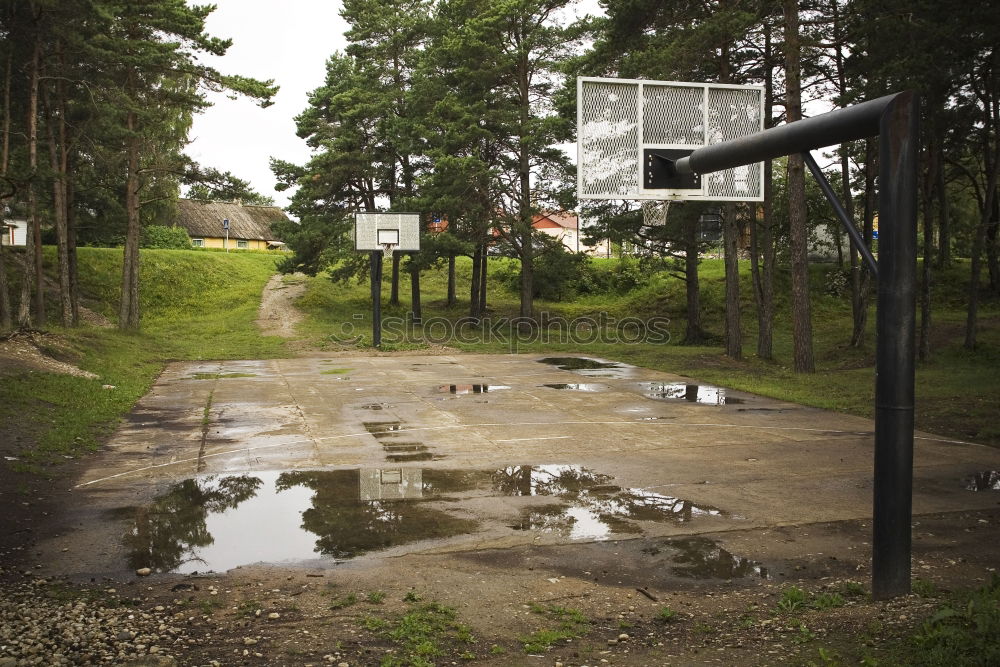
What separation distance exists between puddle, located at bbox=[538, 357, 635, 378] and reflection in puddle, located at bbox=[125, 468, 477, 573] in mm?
11509

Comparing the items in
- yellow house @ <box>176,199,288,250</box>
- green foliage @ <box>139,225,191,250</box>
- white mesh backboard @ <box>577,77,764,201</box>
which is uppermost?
yellow house @ <box>176,199,288,250</box>

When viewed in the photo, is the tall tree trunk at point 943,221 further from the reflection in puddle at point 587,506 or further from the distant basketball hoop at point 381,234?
the reflection in puddle at point 587,506

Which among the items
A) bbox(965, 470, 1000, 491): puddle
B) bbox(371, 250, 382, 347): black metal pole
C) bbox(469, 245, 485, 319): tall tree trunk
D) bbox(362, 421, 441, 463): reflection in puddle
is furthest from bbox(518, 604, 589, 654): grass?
bbox(469, 245, 485, 319): tall tree trunk

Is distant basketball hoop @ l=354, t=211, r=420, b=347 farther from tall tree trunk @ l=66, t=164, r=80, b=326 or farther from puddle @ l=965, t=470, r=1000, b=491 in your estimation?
puddle @ l=965, t=470, r=1000, b=491

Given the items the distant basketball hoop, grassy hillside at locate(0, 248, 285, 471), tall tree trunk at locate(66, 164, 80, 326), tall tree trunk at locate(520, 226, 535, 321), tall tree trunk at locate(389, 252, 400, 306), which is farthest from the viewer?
tall tree trunk at locate(389, 252, 400, 306)

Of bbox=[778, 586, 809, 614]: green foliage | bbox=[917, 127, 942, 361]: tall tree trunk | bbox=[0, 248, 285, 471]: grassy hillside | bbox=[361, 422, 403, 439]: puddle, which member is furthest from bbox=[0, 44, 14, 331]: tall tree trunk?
bbox=[917, 127, 942, 361]: tall tree trunk

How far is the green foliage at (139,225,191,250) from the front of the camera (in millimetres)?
46031

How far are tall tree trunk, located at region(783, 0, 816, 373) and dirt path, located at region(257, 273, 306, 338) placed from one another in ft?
60.1

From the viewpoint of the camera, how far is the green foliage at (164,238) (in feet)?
151

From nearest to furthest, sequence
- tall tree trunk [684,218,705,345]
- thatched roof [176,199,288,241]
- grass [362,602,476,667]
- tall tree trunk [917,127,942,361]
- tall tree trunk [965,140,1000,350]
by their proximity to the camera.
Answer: grass [362,602,476,667]
tall tree trunk [917,127,942,361]
tall tree trunk [965,140,1000,350]
tall tree trunk [684,218,705,345]
thatched roof [176,199,288,241]

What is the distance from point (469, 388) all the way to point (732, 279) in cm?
865

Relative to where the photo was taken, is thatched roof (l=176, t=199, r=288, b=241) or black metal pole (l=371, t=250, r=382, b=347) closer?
black metal pole (l=371, t=250, r=382, b=347)

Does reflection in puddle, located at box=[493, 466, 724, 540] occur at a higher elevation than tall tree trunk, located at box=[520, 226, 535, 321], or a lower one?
lower

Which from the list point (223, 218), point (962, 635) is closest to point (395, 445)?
point (962, 635)
